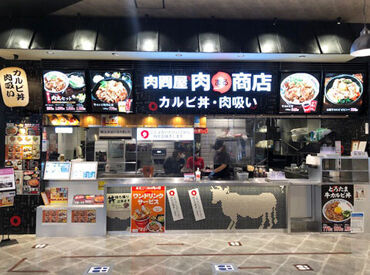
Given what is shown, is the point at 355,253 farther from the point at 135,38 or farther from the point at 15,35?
the point at 15,35

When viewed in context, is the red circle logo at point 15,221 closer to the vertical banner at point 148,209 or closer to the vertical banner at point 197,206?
the vertical banner at point 148,209

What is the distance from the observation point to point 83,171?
5859 mm

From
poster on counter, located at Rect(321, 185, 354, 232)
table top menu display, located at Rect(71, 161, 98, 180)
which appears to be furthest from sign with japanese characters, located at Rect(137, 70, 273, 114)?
poster on counter, located at Rect(321, 185, 354, 232)

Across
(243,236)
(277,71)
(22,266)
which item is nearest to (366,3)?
(277,71)

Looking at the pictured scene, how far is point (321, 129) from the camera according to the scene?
736cm

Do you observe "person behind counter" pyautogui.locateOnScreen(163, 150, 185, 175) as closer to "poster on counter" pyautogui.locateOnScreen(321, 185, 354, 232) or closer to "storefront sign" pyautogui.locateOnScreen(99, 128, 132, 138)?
"storefront sign" pyautogui.locateOnScreen(99, 128, 132, 138)

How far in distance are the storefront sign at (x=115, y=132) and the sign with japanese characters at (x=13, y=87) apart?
3.05m

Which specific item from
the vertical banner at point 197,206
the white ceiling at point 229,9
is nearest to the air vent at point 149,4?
the white ceiling at point 229,9

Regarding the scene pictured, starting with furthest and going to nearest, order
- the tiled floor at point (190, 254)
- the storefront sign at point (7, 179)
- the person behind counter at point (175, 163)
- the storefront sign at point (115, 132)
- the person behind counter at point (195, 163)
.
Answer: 1. the storefront sign at point (115, 132)
2. the person behind counter at point (175, 163)
3. the person behind counter at point (195, 163)
4. the storefront sign at point (7, 179)
5. the tiled floor at point (190, 254)

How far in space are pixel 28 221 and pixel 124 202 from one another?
2.08 meters

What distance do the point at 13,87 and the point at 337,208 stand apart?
277 inches

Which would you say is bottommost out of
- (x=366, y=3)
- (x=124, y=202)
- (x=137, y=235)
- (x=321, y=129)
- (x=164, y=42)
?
(x=137, y=235)

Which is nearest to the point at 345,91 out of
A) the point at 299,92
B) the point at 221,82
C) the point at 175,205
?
the point at 299,92

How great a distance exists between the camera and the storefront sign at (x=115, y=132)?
27.2 feet
